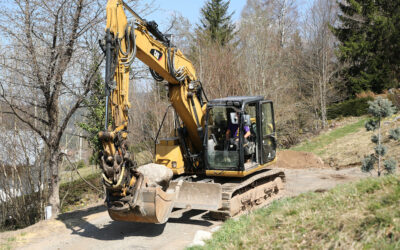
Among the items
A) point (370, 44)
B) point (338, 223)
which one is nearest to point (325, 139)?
point (370, 44)

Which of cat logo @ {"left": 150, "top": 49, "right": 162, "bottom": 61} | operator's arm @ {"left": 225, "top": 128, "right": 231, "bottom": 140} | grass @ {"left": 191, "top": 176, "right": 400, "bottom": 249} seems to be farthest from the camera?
operator's arm @ {"left": 225, "top": 128, "right": 231, "bottom": 140}

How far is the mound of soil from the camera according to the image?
16.6 m

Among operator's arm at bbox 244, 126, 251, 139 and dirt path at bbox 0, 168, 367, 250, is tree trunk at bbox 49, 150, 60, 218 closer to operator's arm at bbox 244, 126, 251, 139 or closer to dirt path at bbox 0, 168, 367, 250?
dirt path at bbox 0, 168, 367, 250

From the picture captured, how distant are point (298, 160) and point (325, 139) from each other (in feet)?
14.9

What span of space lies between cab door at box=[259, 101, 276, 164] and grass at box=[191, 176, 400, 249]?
331cm

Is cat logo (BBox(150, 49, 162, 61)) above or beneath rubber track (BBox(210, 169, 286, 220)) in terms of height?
above

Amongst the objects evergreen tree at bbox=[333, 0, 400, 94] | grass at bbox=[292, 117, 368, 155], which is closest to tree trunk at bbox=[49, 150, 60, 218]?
grass at bbox=[292, 117, 368, 155]

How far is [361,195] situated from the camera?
17.3ft

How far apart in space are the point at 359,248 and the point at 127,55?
524 cm

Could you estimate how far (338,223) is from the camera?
473 cm

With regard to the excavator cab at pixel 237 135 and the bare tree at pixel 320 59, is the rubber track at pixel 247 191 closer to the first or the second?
the excavator cab at pixel 237 135

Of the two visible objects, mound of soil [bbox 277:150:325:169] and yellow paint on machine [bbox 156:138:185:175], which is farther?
mound of soil [bbox 277:150:325:169]

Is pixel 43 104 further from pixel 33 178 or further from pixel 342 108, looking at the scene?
pixel 342 108

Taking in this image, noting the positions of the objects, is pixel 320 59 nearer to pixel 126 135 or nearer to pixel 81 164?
pixel 81 164
